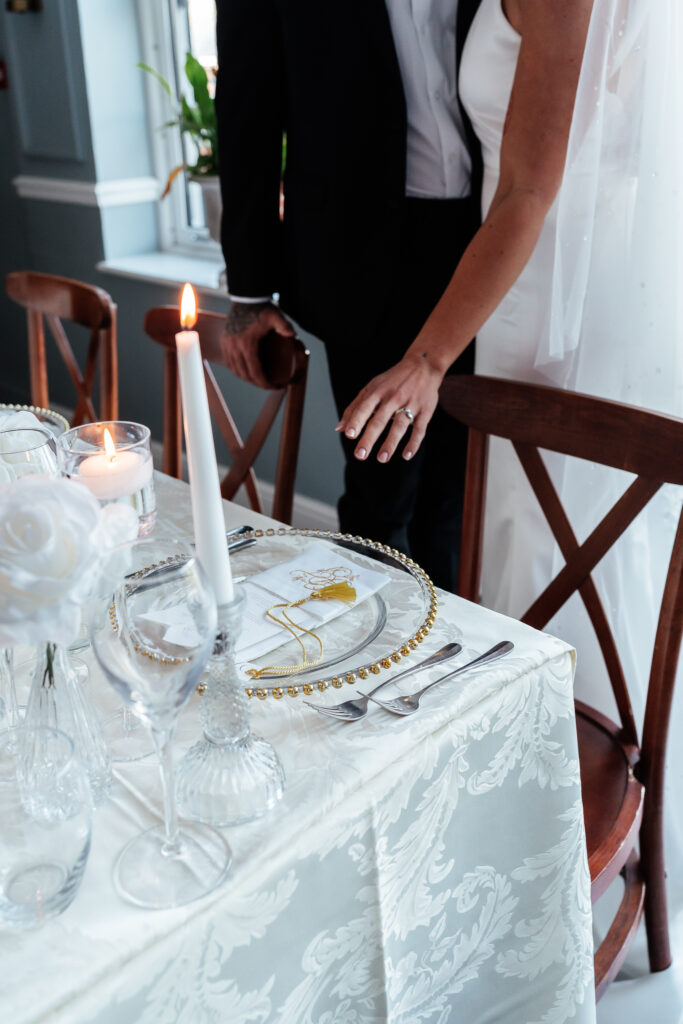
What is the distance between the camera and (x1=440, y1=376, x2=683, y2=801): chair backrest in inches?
39.9

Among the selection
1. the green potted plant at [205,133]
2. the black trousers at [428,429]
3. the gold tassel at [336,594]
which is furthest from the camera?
the green potted plant at [205,133]

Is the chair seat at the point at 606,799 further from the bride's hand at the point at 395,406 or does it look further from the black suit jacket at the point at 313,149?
the black suit jacket at the point at 313,149

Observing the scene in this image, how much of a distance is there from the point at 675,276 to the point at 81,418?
1.20m

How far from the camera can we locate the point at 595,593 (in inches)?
46.0

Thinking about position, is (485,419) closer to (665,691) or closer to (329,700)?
(665,691)

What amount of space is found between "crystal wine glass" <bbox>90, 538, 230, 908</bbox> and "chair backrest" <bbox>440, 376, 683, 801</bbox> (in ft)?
1.98

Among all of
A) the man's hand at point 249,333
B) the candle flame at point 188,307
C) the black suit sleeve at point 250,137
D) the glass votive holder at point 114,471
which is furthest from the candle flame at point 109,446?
the black suit sleeve at point 250,137

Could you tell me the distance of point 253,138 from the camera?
1.54 m

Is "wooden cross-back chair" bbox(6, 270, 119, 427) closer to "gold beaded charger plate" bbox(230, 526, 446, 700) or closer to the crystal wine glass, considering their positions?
"gold beaded charger plate" bbox(230, 526, 446, 700)

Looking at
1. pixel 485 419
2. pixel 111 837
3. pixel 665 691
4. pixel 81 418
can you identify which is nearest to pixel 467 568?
pixel 485 419

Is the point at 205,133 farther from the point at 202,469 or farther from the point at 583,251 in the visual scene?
the point at 202,469

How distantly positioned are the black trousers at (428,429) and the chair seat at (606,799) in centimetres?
52

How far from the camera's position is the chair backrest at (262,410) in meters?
1.44

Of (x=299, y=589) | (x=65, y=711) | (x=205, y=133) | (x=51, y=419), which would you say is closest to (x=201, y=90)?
(x=205, y=133)
